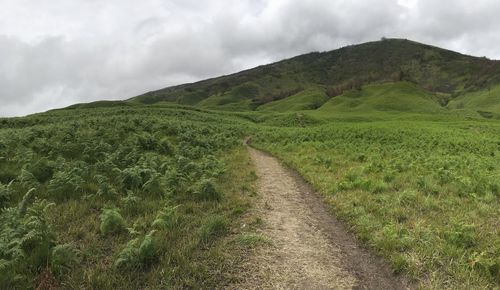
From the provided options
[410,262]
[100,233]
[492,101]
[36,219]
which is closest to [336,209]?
[410,262]

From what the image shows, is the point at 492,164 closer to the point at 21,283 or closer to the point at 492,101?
the point at 21,283

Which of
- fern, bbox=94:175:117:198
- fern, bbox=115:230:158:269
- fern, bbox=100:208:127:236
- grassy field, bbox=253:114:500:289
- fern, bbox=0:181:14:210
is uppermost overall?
fern, bbox=0:181:14:210

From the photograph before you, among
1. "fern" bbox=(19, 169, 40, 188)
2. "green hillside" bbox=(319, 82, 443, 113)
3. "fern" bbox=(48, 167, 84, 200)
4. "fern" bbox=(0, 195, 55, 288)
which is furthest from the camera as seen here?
"green hillside" bbox=(319, 82, 443, 113)

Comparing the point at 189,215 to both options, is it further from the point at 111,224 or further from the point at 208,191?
the point at 111,224

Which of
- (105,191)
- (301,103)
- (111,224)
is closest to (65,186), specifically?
(105,191)

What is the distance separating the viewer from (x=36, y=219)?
8070 millimetres

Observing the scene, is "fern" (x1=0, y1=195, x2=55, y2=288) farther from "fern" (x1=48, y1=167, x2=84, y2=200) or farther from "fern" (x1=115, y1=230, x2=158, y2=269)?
"fern" (x1=48, y1=167, x2=84, y2=200)

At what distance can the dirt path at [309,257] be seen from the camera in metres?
7.19

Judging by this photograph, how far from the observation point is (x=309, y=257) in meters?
8.19

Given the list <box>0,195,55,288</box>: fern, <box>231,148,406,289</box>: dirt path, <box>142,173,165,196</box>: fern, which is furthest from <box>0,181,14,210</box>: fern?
<box>231,148,406,289</box>: dirt path

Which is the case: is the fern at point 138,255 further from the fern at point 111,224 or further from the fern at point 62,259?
the fern at point 111,224

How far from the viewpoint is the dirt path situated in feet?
23.6

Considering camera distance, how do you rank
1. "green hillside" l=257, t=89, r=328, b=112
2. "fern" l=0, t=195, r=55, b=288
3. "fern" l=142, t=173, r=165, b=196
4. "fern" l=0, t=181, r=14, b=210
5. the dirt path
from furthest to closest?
"green hillside" l=257, t=89, r=328, b=112, "fern" l=142, t=173, r=165, b=196, "fern" l=0, t=181, r=14, b=210, the dirt path, "fern" l=0, t=195, r=55, b=288

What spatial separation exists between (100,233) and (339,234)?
6.11 m
